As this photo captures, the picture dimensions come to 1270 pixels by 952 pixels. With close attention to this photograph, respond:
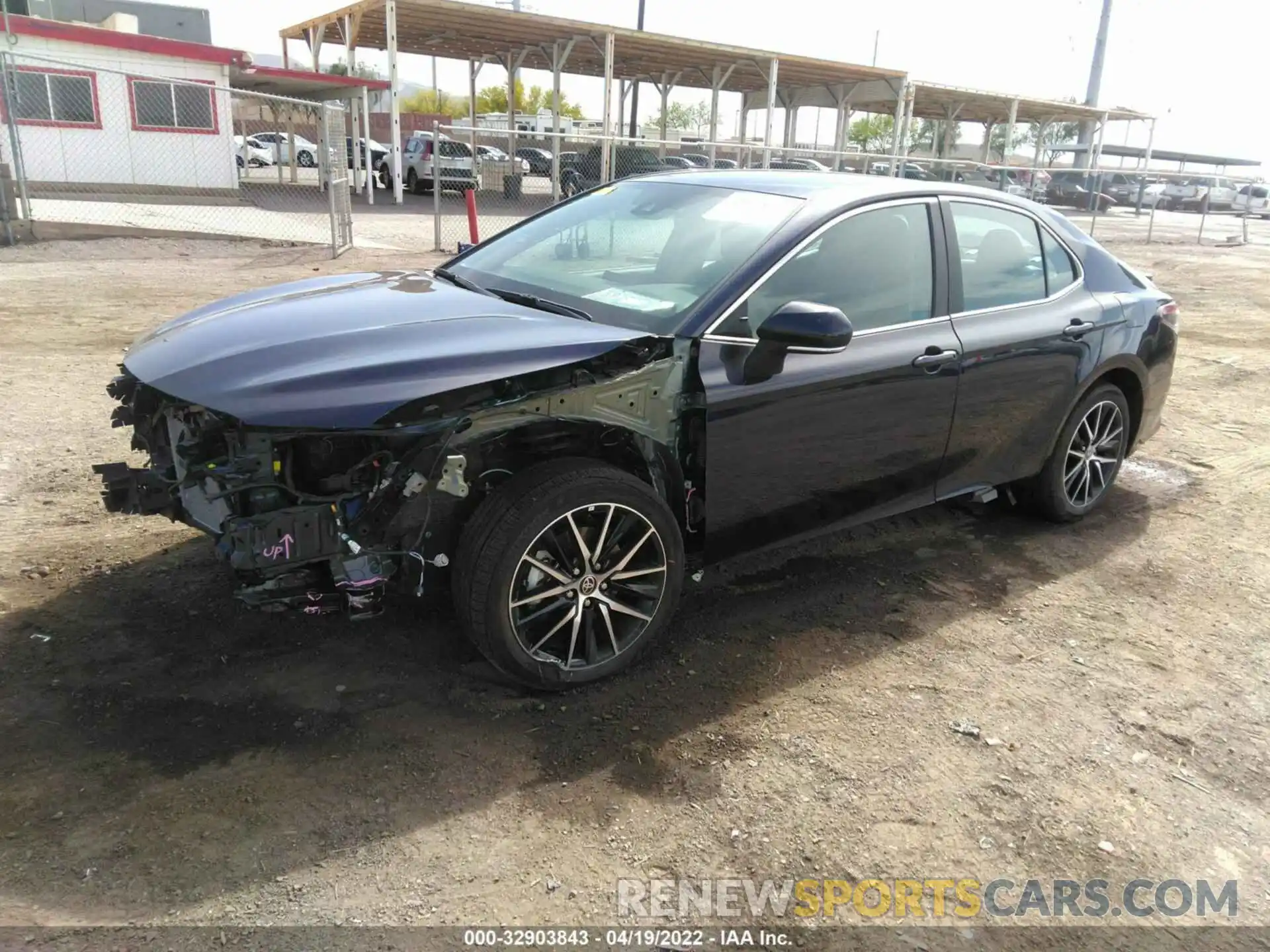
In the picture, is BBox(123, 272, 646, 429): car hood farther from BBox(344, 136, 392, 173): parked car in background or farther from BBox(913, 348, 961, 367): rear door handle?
BBox(344, 136, 392, 173): parked car in background

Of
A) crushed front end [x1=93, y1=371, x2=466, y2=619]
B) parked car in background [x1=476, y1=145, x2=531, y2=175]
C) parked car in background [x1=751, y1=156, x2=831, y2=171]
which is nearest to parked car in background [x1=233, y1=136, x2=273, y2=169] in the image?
parked car in background [x1=476, y1=145, x2=531, y2=175]

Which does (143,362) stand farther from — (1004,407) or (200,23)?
(200,23)

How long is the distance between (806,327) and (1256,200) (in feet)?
187

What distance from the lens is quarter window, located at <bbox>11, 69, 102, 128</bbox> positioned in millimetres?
20266

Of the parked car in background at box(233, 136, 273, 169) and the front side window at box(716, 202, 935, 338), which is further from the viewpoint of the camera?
the parked car in background at box(233, 136, 273, 169)

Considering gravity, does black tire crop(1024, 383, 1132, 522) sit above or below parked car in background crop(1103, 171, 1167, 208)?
below

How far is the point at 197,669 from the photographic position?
3316mm

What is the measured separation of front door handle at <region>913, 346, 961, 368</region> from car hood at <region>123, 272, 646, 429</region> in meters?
1.36

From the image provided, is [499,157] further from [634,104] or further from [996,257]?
[996,257]

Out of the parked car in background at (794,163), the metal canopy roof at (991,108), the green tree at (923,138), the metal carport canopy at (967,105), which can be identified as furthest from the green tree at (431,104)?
the parked car in background at (794,163)

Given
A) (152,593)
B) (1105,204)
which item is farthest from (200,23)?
(152,593)

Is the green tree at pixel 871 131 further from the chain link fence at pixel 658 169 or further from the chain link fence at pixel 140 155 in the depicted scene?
the chain link fence at pixel 140 155

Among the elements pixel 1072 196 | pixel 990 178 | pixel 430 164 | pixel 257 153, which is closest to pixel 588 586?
pixel 990 178

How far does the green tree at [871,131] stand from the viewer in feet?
218
